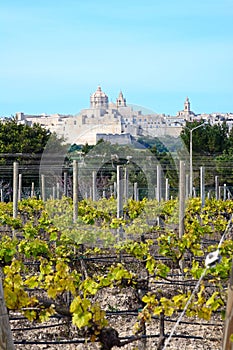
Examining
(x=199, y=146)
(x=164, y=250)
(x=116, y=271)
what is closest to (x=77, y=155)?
(x=164, y=250)

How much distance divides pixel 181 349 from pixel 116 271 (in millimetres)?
1548

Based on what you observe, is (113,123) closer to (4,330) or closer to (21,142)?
(4,330)

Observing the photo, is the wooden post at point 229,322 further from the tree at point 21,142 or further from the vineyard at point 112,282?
the tree at point 21,142

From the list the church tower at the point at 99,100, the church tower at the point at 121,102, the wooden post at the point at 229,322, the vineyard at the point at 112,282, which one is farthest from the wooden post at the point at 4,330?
the church tower at the point at 99,100

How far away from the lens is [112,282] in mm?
6297

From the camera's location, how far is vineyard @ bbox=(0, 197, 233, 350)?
15.3ft

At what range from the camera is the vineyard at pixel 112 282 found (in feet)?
15.3

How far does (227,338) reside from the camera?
11.7ft

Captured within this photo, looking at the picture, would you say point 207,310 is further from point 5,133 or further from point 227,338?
point 5,133

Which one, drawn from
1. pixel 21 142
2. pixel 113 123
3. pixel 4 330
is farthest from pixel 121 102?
pixel 21 142

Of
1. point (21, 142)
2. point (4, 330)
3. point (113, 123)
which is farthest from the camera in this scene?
point (21, 142)

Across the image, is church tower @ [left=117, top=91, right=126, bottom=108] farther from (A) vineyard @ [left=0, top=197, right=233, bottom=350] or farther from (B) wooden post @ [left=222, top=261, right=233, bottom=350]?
(B) wooden post @ [left=222, top=261, right=233, bottom=350]

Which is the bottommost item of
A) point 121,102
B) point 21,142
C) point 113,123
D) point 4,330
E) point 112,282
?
point 112,282

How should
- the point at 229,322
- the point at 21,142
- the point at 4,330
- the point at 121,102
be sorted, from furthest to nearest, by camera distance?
1. the point at 21,142
2. the point at 121,102
3. the point at 4,330
4. the point at 229,322
